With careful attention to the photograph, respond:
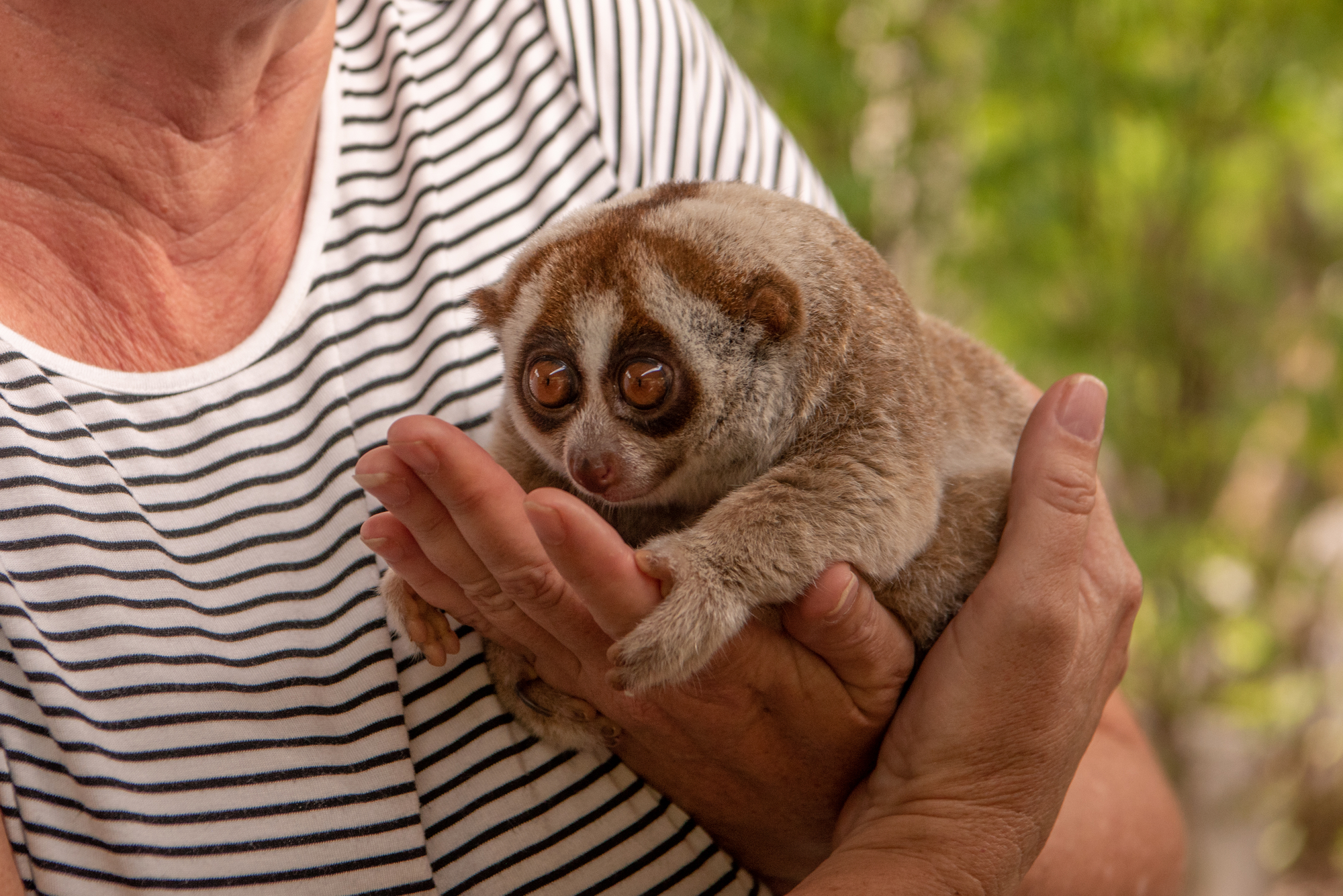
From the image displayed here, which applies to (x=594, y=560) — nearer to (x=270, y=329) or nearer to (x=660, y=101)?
(x=270, y=329)

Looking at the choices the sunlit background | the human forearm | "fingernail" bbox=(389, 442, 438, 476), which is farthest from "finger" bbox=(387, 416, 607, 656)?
the sunlit background

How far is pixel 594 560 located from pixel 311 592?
0.51 m

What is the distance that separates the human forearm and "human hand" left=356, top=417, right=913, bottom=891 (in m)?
0.46

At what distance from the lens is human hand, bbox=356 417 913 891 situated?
1.33 metres

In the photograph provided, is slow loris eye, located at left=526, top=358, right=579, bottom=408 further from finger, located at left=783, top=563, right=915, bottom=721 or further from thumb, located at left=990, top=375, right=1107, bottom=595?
thumb, located at left=990, top=375, right=1107, bottom=595

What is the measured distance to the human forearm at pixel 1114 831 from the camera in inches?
75.5

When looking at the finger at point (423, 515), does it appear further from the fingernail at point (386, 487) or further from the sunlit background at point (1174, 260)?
the sunlit background at point (1174, 260)

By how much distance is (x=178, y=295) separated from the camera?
1728mm

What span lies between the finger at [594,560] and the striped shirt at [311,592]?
0.30 m

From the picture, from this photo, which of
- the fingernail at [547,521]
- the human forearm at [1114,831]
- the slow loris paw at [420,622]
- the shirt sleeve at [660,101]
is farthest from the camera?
the shirt sleeve at [660,101]

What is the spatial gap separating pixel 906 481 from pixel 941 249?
8.85ft

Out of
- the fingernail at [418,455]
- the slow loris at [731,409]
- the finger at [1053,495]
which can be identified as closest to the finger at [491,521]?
the fingernail at [418,455]

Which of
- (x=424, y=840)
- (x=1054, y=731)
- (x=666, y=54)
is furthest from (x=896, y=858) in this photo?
(x=666, y=54)

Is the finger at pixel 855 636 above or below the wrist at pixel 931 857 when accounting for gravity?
above
